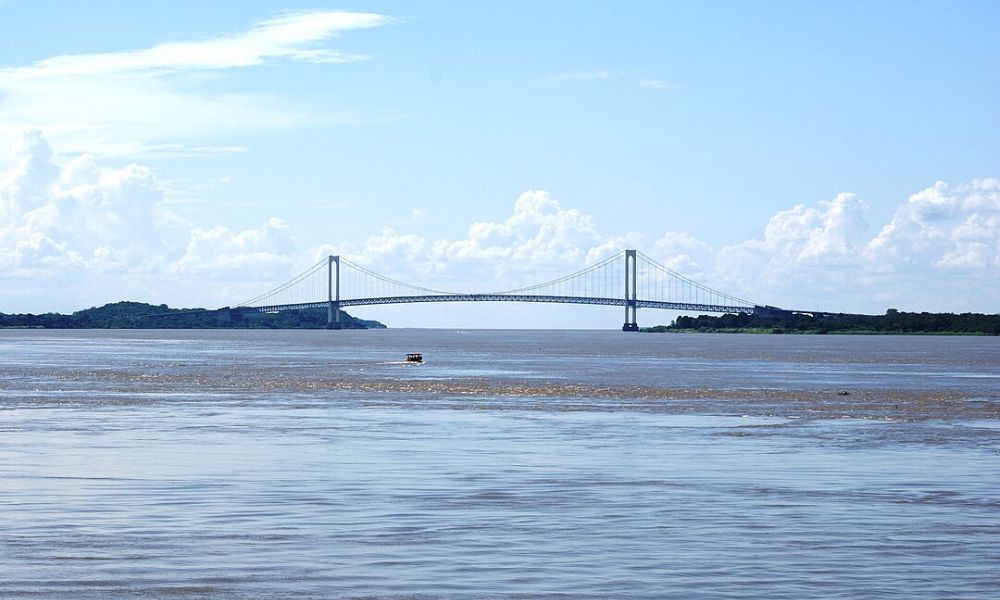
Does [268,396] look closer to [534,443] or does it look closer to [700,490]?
[534,443]

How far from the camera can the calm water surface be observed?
11.2m

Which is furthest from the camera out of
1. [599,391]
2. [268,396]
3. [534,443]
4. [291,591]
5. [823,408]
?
[599,391]

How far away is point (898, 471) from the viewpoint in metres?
19.3

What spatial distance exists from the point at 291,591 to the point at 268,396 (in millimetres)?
28178

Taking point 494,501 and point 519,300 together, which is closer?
point 494,501

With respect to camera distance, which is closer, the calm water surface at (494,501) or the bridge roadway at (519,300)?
the calm water surface at (494,501)

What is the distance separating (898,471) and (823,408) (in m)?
15.9

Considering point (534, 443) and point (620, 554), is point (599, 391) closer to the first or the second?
point (534, 443)

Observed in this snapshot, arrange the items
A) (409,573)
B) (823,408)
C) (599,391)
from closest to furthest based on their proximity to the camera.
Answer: (409,573) < (823,408) < (599,391)

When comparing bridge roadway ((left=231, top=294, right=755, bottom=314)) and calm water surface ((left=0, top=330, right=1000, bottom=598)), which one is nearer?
calm water surface ((left=0, top=330, right=1000, bottom=598))

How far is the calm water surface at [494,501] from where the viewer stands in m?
11.2

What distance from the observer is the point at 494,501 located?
15.6 metres

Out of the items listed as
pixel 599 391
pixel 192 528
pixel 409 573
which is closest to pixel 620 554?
pixel 409 573

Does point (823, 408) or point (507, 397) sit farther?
point (507, 397)
